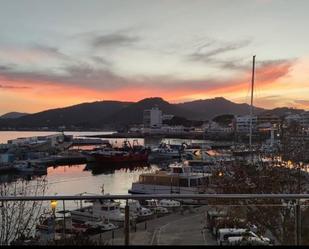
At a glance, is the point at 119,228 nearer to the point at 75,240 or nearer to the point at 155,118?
the point at 75,240

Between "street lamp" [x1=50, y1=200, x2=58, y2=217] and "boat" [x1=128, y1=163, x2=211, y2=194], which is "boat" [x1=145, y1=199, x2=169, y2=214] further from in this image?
"boat" [x1=128, y1=163, x2=211, y2=194]

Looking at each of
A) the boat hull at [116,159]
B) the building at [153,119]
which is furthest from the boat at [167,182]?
the building at [153,119]

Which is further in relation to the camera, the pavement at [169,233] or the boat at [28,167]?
the boat at [28,167]

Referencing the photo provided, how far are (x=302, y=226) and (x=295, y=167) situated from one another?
357 inches

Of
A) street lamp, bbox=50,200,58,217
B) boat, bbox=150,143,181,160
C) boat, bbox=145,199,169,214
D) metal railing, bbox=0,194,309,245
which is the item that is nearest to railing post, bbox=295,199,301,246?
metal railing, bbox=0,194,309,245

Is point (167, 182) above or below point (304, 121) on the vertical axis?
below

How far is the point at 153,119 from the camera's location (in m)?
161

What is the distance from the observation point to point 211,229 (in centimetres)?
535

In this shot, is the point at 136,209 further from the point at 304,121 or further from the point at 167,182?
the point at 304,121

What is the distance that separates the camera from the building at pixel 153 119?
520ft

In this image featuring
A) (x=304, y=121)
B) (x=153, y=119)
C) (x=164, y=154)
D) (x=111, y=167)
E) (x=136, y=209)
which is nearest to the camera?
(x=136, y=209)

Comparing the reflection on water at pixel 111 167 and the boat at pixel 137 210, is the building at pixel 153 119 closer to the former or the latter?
the reflection on water at pixel 111 167

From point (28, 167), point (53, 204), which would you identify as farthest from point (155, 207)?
point (28, 167)

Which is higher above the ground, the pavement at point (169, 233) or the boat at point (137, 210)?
the boat at point (137, 210)
